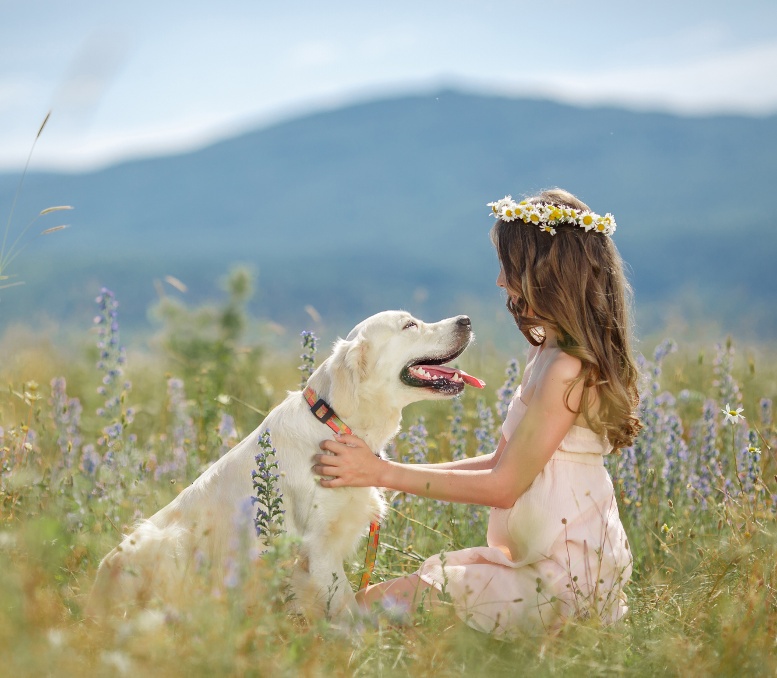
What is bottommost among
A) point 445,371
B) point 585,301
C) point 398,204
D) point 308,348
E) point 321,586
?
point 321,586

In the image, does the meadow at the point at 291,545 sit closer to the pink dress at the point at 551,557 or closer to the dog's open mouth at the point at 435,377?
the pink dress at the point at 551,557

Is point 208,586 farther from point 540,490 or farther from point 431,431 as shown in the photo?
point 431,431

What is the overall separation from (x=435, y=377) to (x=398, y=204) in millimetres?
148595

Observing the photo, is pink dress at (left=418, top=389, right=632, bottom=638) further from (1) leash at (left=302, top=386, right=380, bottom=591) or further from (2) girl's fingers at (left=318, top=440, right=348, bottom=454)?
(2) girl's fingers at (left=318, top=440, right=348, bottom=454)

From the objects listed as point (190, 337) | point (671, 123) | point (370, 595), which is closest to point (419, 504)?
point (370, 595)

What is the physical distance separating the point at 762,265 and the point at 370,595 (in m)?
108

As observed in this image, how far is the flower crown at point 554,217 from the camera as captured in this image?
11.2 feet

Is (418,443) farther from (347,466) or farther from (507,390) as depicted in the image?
(347,466)

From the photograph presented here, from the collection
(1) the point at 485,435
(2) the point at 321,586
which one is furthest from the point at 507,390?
(2) the point at 321,586

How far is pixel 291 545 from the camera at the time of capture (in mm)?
3086

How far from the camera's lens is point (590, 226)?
135 inches

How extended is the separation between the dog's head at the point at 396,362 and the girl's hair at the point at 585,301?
0.42 meters

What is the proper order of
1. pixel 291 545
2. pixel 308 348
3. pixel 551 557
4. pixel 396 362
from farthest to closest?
1. pixel 308 348
2. pixel 396 362
3. pixel 551 557
4. pixel 291 545

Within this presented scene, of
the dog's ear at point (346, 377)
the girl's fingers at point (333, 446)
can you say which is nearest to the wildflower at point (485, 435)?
the dog's ear at point (346, 377)
